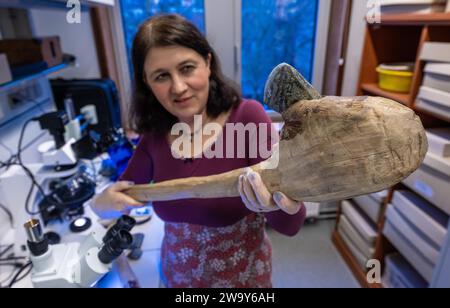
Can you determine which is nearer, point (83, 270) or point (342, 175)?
point (342, 175)

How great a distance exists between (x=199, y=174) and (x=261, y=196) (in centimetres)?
29

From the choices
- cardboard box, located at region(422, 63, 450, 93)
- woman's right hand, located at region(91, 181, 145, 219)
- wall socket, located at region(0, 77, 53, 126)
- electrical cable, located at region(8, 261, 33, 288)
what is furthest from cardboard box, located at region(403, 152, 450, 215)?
wall socket, located at region(0, 77, 53, 126)

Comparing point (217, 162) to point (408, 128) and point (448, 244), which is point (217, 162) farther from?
point (448, 244)

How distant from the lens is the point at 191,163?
727 millimetres

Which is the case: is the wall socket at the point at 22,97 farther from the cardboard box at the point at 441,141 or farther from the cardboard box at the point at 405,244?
the cardboard box at the point at 405,244

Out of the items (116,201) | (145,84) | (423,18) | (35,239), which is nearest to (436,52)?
(423,18)

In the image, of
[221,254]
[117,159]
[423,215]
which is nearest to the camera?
[221,254]

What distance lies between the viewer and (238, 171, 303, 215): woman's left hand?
42cm

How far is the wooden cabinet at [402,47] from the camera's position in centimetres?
54

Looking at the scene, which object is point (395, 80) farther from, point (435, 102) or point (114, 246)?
point (114, 246)

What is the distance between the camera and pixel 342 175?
33 cm

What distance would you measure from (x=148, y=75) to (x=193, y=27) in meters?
0.16

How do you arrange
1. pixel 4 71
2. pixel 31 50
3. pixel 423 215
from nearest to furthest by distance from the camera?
pixel 4 71, pixel 423 215, pixel 31 50

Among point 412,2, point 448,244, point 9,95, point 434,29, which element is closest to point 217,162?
point 412,2
